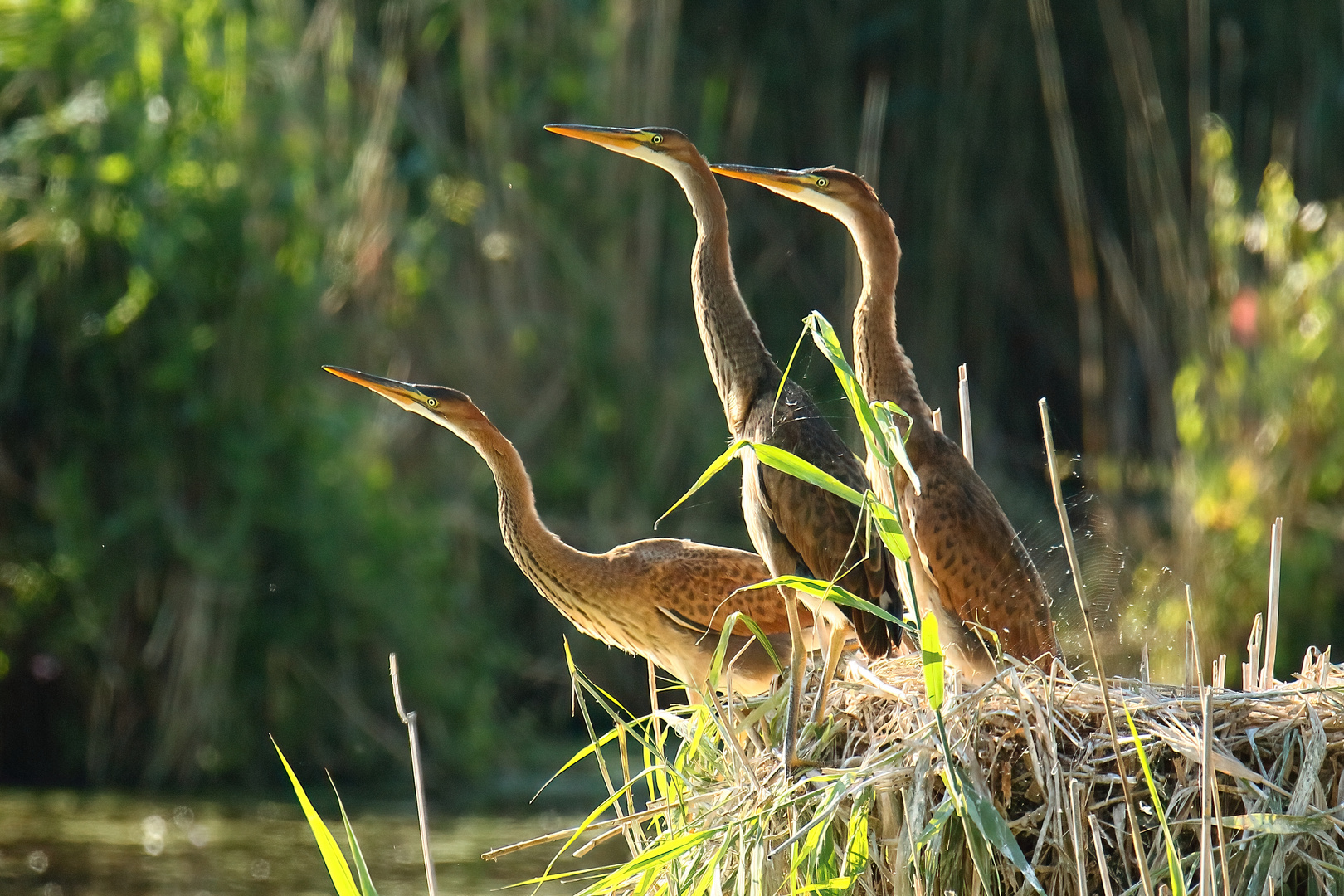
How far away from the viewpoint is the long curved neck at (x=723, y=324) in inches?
162

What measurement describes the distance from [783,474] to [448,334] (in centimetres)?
443

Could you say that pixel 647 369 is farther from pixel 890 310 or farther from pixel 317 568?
pixel 890 310

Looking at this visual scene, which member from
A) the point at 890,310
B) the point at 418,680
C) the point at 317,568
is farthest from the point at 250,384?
the point at 890,310

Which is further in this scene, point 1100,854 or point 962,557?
point 962,557

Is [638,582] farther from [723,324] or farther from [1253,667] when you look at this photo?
[1253,667]

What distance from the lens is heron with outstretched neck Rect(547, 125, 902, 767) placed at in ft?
13.0

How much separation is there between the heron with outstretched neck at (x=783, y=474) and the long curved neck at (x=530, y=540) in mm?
556

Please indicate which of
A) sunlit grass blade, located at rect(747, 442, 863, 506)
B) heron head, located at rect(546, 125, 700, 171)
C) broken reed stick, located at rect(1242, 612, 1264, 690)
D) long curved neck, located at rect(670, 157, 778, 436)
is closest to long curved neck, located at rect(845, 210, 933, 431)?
long curved neck, located at rect(670, 157, 778, 436)

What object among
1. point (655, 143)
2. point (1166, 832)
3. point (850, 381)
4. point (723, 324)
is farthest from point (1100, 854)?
point (655, 143)

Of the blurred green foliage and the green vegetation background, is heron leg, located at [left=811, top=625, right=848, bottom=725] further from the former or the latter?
the blurred green foliage

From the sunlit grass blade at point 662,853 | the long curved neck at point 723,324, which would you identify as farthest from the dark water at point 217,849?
the sunlit grass blade at point 662,853

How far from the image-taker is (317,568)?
6.96m

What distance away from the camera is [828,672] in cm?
284

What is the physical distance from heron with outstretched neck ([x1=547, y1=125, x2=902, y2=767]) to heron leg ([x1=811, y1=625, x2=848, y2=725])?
0.92 meters
